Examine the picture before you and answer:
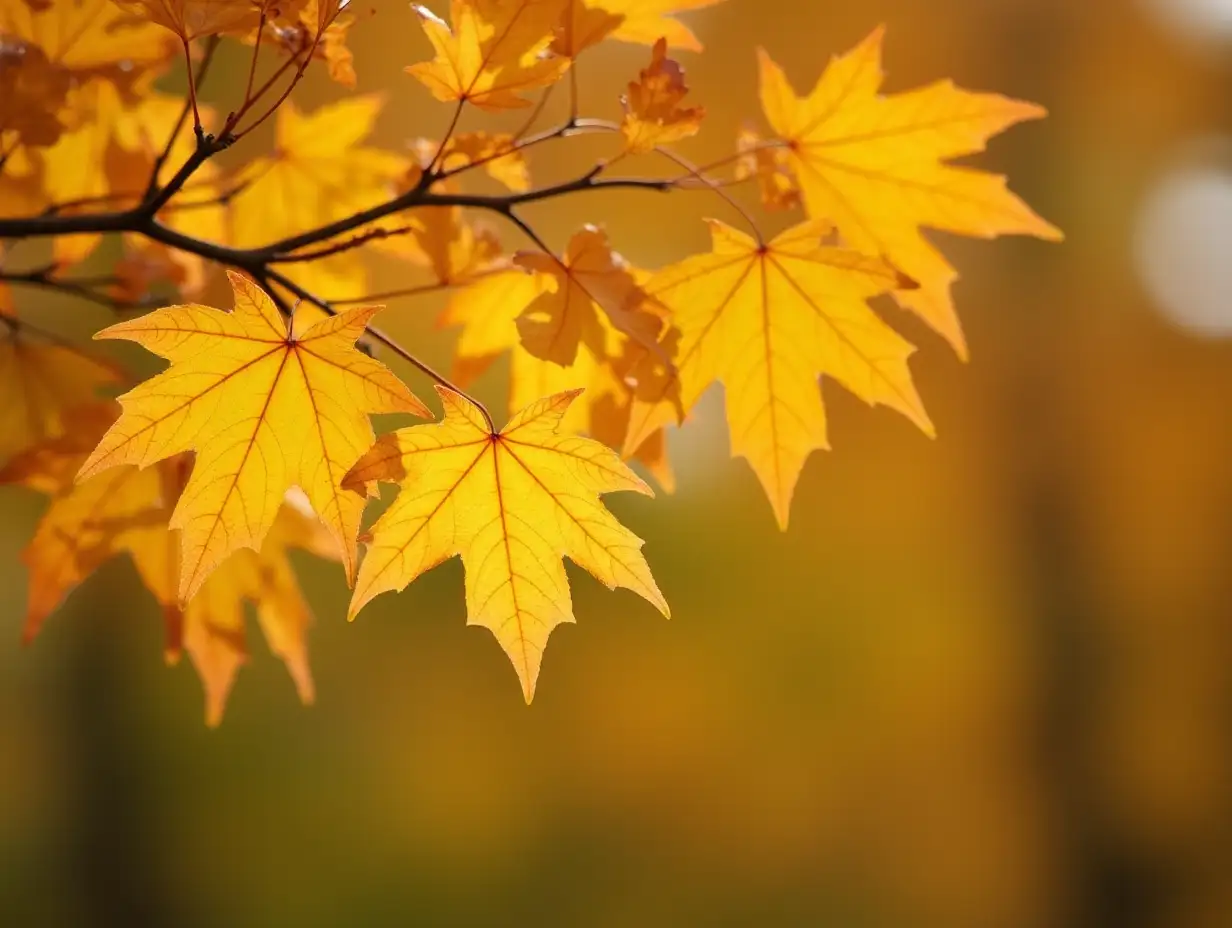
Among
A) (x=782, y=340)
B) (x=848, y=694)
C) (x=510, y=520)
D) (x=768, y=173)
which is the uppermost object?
(x=768, y=173)

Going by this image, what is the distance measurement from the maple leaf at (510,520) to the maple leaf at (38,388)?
46cm

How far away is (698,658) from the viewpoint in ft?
23.5

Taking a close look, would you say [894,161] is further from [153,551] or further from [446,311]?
[153,551]

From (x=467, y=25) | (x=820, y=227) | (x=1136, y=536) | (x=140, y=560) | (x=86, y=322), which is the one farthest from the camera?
(x=1136, y=536)

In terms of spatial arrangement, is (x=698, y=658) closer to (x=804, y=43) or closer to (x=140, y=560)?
(x=804, y=43)

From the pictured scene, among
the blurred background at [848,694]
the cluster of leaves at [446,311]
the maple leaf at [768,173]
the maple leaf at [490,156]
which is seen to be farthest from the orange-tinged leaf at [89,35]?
the blurred background at [848,694]

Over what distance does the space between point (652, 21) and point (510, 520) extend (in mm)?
438

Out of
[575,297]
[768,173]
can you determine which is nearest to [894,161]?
[768,173]

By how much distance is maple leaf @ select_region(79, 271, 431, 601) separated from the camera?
2.23 ft

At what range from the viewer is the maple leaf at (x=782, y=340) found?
861 mm

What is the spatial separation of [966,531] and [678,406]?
6729mm

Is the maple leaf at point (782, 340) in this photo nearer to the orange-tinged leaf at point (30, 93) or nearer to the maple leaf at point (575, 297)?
the maple leaf at point (575, 297)

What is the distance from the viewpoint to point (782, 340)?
91 centimetres

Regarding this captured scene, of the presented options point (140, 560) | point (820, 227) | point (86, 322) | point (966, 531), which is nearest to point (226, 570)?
point (140, 560)
